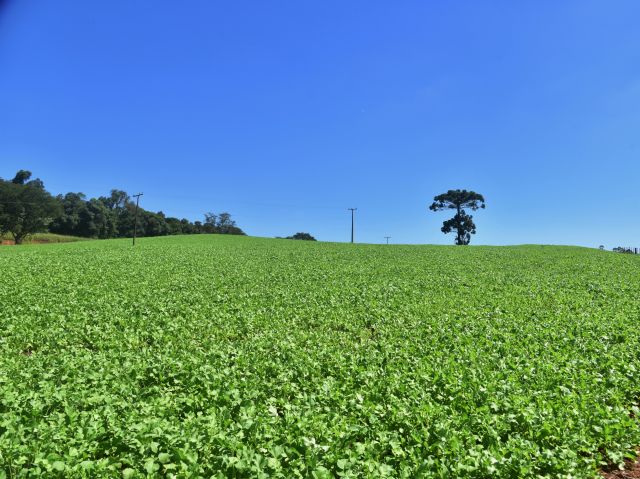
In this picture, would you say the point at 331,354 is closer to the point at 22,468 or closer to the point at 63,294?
the point at 22,468

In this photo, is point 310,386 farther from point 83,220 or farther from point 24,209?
point 83,220

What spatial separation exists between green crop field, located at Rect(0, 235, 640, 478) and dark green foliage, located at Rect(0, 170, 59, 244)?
8821 cm

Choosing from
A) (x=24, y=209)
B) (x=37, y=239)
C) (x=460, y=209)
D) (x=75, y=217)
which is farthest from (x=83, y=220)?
(x=460, y=209)

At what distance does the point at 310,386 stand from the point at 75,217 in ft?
415

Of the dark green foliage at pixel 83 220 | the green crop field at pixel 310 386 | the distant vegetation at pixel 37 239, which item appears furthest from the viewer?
the dark green foliage at pixel 83 220

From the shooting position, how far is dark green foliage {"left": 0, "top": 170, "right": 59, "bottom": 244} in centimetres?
8494

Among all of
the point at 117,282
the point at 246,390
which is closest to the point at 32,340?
the point at 246,390

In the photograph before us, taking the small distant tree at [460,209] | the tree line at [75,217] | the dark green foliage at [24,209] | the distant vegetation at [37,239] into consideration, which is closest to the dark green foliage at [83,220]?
the tree line at [75,217]

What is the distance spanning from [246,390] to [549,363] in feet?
22.0

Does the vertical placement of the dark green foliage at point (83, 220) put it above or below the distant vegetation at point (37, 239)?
above

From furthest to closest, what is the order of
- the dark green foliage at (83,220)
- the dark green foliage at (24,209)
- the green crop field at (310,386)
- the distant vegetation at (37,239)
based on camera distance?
the dark green foliage at (83,220)
the distant vegetation at (37,239)
the dark green foliage at (24,209)
the green crop field at (310,386)

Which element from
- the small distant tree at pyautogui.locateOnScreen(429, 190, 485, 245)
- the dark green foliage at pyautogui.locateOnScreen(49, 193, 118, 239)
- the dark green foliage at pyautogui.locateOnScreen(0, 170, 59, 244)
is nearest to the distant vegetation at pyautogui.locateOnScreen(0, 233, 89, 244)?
the dark green foliage at pyautogui.locateOnScreen(0, 170, 59, 244)

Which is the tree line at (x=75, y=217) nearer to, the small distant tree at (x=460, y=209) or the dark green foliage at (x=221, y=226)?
the dark green foliage at (x=221, y=226)

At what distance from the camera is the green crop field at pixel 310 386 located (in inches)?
198
